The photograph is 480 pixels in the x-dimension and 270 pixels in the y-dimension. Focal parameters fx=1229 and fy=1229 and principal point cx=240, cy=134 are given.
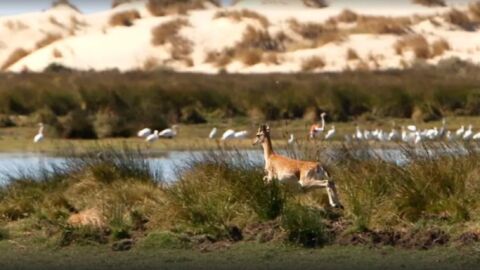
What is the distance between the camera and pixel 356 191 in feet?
40.3

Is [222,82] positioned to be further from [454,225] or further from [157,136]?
[454,225]

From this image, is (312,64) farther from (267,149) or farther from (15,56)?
(267,149)

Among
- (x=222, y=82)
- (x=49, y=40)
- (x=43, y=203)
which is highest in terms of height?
(x=43, y=203)

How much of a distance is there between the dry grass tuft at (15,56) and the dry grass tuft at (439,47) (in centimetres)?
1814

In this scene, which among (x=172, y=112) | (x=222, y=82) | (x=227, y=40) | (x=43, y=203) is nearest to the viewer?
(x=43, y=203)

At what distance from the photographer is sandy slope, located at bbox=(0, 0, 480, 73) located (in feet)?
157

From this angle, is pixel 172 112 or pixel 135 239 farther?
pixel 172 112

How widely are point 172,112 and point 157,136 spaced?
511 cm

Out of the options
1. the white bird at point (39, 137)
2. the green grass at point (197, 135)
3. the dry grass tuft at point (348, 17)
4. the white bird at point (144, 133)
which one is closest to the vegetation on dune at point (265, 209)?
the green grass at point (197, 135)

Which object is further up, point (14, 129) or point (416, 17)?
point (14, 129)

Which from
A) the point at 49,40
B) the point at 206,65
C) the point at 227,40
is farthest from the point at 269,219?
the point at 49,40

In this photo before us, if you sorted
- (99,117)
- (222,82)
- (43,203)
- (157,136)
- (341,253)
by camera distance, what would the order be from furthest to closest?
(222,82) < (99,117) < (157,136) < (43,203) < (341,253)

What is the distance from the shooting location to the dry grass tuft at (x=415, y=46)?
47.9 metres

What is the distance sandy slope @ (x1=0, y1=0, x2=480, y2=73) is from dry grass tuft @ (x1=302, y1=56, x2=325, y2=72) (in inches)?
10.2
